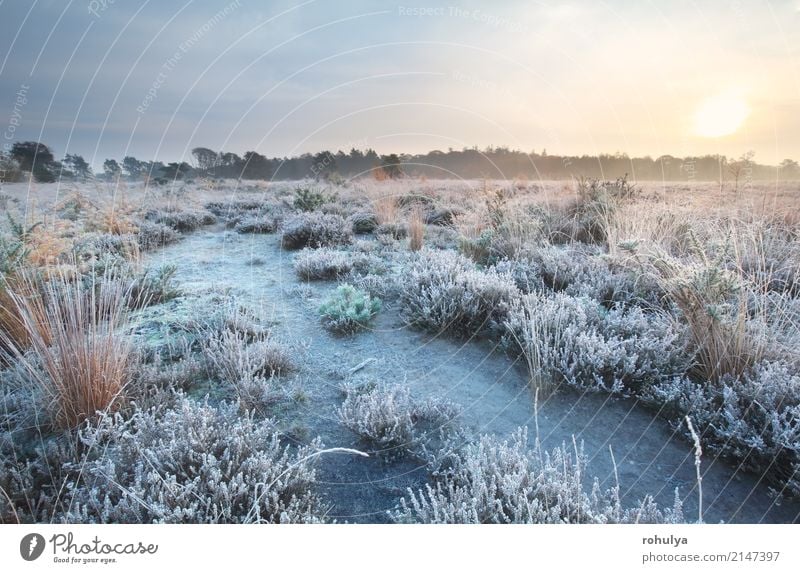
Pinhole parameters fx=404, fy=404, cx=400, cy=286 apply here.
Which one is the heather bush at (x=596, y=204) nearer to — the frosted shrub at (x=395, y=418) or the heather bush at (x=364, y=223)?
the heather bush at (x=364, y=223)

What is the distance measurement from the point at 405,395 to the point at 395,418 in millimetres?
360

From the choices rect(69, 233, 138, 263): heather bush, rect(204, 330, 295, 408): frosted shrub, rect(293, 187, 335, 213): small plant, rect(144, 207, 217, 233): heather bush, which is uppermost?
rect(293, 187, 335, 213): small plant

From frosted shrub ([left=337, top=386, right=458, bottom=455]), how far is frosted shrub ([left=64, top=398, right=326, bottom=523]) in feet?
1.00

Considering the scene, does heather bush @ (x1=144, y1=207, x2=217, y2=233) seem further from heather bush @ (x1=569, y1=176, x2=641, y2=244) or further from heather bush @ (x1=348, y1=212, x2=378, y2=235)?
heather bush @ (x1=569, y1=176, x2=641, y2=244)

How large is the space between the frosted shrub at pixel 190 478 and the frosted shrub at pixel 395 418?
0.31 m

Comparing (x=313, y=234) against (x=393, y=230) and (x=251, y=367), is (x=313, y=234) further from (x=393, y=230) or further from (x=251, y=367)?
(x=251, y=367)

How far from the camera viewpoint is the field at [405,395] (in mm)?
1882

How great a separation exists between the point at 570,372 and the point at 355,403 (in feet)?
5.00

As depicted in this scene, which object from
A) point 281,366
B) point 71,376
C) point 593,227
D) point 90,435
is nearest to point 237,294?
point 281,366

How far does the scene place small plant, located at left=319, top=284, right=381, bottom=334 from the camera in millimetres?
3916

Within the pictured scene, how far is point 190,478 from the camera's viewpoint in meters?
1.92

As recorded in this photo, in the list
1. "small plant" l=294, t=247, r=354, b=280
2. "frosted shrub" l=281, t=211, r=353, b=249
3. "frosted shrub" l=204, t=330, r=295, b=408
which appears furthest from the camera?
"frosted shrub" l=281, t=211, r=353, b=249

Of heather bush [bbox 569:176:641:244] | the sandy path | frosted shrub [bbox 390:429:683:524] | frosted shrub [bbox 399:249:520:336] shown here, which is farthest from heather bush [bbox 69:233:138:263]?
heather bush [bbox 569:176:641:244]
